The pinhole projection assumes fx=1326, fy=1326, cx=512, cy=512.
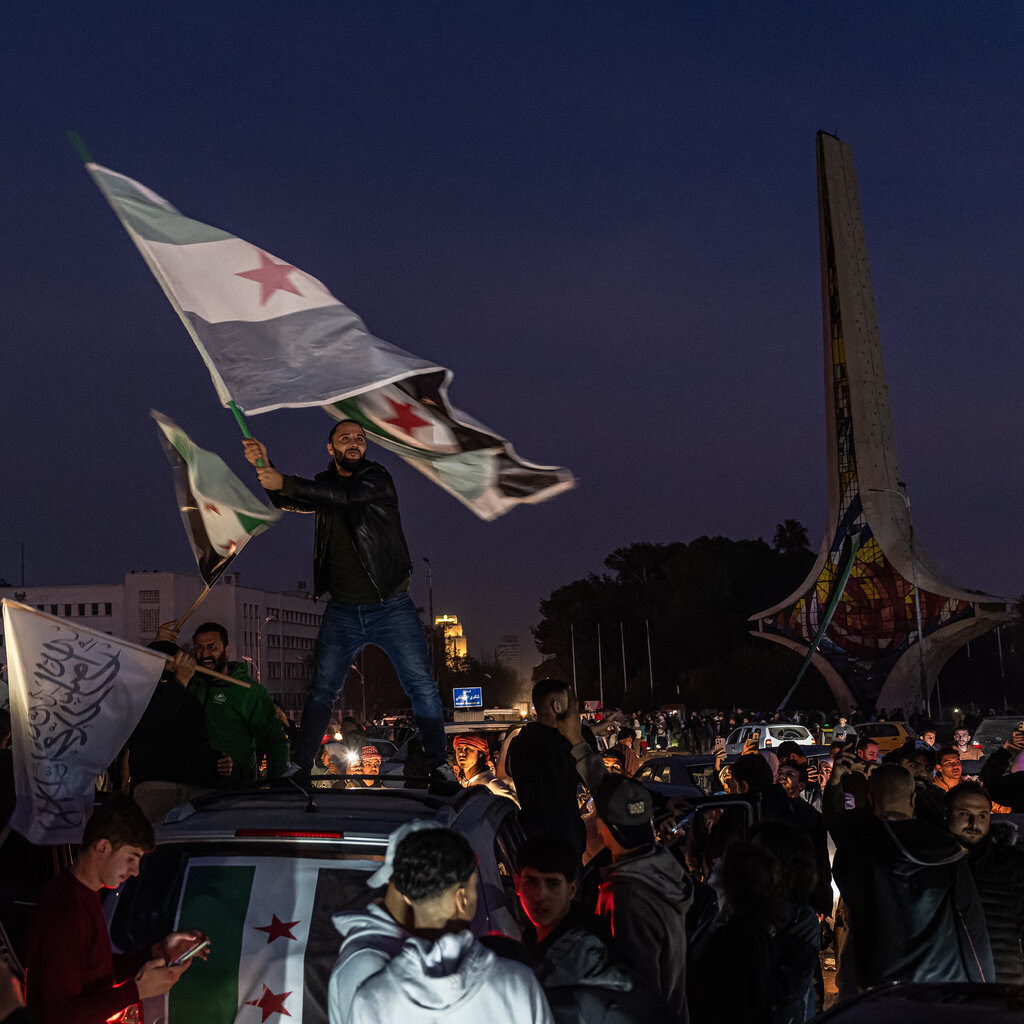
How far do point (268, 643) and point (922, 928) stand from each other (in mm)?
151560

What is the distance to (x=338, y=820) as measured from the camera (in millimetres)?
4203

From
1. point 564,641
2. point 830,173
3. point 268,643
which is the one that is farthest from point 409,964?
point 268,643

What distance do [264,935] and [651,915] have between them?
140cm

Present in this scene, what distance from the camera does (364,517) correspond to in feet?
22.4

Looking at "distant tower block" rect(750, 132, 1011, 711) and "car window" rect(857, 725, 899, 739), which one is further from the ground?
"distant tower block" rect(750, 132, 1011, 711)

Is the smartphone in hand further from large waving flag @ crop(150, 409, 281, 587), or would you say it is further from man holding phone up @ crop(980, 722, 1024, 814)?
man holding phone up @ crop(980, 722, 1024, 814)

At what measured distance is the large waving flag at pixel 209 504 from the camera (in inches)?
268

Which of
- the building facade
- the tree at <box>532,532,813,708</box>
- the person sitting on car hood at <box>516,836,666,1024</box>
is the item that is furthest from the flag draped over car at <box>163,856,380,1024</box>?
the building facade

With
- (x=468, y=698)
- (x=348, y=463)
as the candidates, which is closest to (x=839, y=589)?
(x=468, y=698)

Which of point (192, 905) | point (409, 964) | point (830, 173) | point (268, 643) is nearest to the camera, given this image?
point (409, 964)

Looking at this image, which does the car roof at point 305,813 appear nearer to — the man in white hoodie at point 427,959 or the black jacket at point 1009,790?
the man in white hoodie at point 427,959

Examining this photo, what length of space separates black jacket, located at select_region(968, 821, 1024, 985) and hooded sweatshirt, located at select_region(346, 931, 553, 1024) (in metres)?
3.45

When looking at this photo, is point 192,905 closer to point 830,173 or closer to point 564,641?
point 830,173

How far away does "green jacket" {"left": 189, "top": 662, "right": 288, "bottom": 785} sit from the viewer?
21.8 ft
